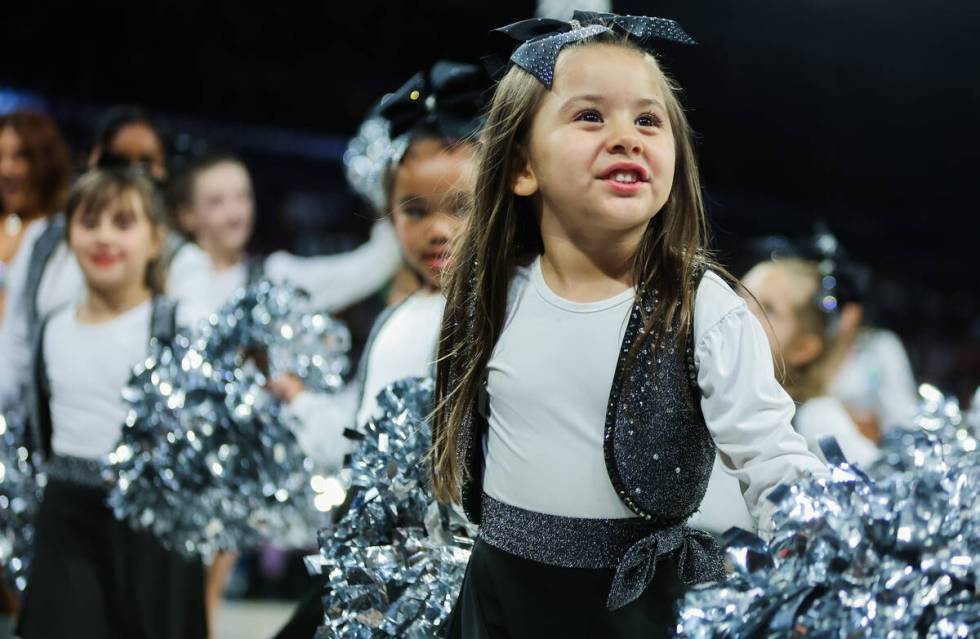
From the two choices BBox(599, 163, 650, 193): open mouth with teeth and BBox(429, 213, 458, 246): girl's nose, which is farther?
BBox(429, 213, 458, 246): girl's nose

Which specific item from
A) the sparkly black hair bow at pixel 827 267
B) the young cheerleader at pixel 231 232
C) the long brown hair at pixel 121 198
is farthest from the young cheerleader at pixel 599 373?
the young cheerleader at pixel 231 232

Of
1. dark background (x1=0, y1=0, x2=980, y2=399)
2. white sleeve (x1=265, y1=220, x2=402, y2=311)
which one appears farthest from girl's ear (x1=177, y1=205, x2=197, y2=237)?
dark background (x1=0, y1=0, x2=980, y2=399)

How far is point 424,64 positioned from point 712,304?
4.92m

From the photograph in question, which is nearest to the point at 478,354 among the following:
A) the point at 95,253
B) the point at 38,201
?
the point at 95,253

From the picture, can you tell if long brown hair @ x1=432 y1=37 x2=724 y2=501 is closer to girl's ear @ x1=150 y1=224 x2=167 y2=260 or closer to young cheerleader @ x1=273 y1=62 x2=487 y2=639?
young cheerleader @ x1=273 y1=62 x2=487 y2=639

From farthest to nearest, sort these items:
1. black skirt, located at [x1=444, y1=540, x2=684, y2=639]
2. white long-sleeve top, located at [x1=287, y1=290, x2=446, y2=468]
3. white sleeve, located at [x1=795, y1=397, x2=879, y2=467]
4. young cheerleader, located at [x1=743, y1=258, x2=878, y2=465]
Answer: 1. young cheerleader, located at [x1=743, y1=258, x2=878, y2=465]
2. white sleeve, located at [x1=795, y1=397, x2=879, y2=467]
3. white long-sleeve top, located at [x1=287, y1=290, x2=446, y2=468]
4. black skirt, located at [x1=444, y1=540, x2=684, y2=639]

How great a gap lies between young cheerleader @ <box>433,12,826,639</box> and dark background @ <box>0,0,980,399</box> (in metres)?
3.74

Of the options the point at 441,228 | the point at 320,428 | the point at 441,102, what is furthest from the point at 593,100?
the point at 320,428

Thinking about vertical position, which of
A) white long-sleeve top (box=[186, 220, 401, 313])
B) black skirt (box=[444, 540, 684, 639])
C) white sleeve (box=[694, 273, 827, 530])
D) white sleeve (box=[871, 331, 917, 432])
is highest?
white sleeve (box=[694, 273, 827, 530])

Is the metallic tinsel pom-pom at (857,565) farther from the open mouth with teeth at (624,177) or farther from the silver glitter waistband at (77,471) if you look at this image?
the silver glitter waistband at (77,471)

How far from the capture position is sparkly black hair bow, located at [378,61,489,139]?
2.67 metres

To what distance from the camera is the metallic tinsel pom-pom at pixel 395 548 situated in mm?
1829

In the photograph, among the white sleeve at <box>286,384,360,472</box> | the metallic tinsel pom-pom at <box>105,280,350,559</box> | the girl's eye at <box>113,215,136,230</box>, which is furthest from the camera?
the girl's eye at <box>113,215,136,230</box>

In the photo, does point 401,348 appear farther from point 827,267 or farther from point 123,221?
point 827,267
